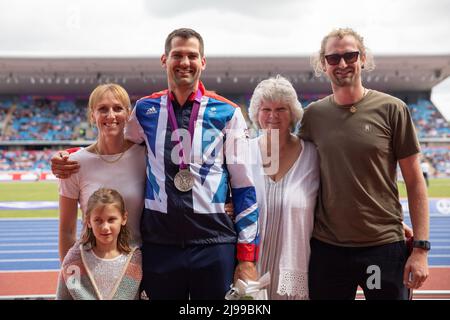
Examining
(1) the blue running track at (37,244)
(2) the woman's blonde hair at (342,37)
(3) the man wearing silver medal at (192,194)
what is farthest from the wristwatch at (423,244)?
(1) the blue running track at (37,244)

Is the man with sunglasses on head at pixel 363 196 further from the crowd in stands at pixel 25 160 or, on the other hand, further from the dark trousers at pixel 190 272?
the crowd in stands at pixel 25 160

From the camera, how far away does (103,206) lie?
202 centimetres

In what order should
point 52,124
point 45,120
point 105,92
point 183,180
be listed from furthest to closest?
1. point 45,120
2. point 52,124
3. point 105,92
4. point 183,180

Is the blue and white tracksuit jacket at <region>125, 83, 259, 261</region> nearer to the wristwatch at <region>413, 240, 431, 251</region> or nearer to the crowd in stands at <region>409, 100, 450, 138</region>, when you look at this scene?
the wristwatch at <region>413, 240, 431, 251</region>

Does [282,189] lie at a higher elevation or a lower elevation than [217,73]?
lower

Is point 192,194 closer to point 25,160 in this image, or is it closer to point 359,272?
point 359,272

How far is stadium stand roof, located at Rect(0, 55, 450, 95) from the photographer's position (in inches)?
763

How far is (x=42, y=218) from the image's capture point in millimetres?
8734

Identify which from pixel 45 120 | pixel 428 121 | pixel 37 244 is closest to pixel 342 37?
pixel 37 244

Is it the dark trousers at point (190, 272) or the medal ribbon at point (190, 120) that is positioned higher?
the medal ribbon at point (190, 120)

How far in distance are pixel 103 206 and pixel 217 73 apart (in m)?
20.0

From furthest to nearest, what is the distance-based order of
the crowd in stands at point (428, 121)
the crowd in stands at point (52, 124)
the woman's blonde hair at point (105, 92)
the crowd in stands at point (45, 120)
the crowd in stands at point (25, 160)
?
the crowd in stands at point (45, 120)
the crowd in stands at point (428, 121)
the crowd in stands at point (52, 124)
the crowd in stands at point (25, 160)
the woman's blonde hair at point (105, 92)

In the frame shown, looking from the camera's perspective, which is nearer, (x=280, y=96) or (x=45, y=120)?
(x=280, y=96)

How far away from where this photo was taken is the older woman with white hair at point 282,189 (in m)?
2.15
